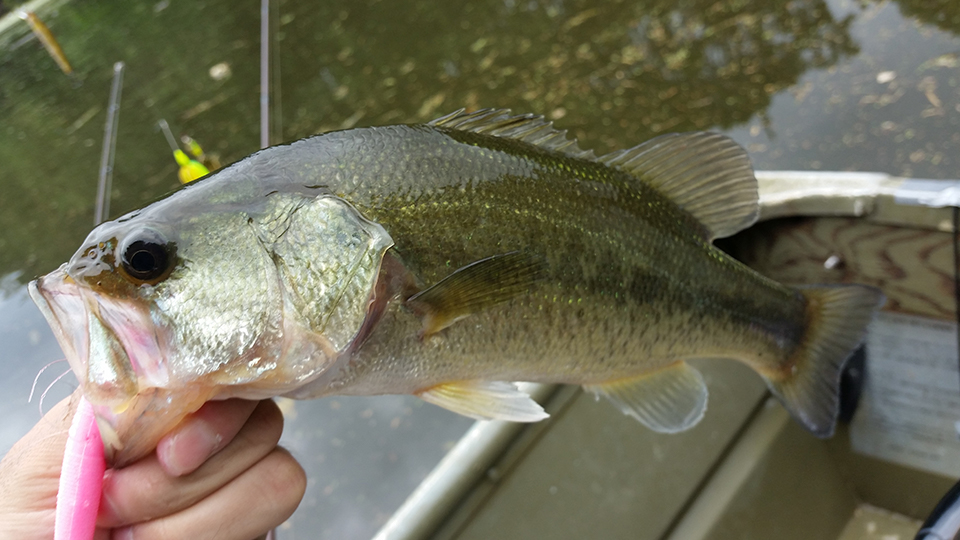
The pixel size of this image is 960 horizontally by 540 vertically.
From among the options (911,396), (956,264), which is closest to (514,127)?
(956,264)

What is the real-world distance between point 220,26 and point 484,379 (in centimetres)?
1113

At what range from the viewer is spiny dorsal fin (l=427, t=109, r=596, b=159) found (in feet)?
3.22

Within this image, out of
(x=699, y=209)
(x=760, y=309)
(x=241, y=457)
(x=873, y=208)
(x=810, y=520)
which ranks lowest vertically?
(x=810, y=520)

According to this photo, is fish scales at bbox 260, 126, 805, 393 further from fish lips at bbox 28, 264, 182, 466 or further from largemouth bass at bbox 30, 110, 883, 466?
fish lips at bbox 28, 264, 182, 466

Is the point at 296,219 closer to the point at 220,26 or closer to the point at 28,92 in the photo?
the point at 220,26

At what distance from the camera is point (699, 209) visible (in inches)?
45.6

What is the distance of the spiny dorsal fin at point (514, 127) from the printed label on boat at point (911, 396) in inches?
56.2

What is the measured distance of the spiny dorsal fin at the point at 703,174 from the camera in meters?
1.11

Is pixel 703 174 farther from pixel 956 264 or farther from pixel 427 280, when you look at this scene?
pixel 956 264

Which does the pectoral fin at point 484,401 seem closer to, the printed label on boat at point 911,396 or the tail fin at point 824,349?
the tail fin at point 824,349

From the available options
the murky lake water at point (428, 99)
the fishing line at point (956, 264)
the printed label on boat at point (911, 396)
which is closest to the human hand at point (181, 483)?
the murky lake water at point (428, 99)

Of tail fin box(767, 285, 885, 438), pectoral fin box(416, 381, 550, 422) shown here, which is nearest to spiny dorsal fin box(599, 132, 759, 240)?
tail fin box(767, 285, 885, 438)

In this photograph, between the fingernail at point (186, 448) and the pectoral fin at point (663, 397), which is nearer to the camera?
the fingernail at point (186, 448)

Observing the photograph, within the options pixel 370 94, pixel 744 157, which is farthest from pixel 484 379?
pixel 370 94
